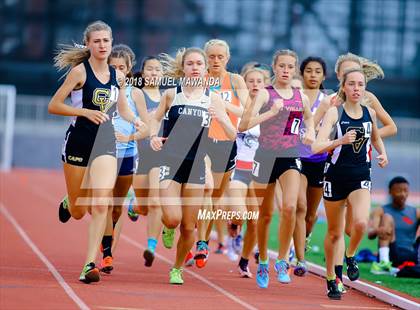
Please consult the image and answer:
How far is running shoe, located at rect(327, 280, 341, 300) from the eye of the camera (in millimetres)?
→ 10703

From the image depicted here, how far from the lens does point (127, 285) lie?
35.4ft

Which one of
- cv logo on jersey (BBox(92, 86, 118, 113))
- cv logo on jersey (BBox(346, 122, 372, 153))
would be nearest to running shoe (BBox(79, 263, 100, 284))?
cv logo on jersey (BBox(92, 86, 118, 113))

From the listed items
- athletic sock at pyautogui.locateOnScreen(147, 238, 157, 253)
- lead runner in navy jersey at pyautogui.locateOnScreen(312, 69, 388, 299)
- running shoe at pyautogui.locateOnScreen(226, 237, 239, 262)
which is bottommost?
running shoe at pyautogui.locateOnScreen(226, 237, 239, 262)

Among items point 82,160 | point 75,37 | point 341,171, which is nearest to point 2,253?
point 82,160

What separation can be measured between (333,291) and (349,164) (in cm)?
118

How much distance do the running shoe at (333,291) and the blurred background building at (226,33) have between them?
2474cm

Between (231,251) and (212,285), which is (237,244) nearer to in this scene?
(231,251)

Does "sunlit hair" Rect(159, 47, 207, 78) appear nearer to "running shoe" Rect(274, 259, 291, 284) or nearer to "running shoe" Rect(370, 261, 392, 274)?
"running shoe" Rect(274, 259, 291, 284)

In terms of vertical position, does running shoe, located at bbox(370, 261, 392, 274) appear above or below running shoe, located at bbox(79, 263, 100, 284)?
below

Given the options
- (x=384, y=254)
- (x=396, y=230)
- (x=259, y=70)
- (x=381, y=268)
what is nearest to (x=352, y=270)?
(x=381, y=268)

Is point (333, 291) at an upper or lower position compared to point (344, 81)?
lower

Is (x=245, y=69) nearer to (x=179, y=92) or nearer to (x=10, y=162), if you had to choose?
(x=179, y=92)

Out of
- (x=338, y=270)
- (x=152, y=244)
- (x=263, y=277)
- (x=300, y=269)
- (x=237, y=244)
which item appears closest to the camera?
(x=338, y=270)

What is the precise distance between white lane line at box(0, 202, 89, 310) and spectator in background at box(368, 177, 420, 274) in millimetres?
3805
